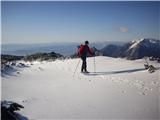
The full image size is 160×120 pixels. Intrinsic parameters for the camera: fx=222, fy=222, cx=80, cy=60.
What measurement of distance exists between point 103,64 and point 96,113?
11.7 meters

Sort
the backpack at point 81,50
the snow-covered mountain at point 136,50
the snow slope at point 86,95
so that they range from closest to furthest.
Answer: the snow slope at point 86,95 < the backpack at point 81,50 < the snow-covered mountain at point 136,50

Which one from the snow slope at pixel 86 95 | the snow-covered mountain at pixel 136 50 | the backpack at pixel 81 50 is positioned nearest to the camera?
the snow slope at pixel 86 95

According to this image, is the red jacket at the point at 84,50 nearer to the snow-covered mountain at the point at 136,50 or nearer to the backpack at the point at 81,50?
the backpack at the point at 81,50

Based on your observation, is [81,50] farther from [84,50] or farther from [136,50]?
[136,50]

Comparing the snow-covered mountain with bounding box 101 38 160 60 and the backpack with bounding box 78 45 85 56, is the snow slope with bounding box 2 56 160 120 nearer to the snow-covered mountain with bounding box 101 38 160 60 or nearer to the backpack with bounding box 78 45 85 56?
the backpack with bounding box 78 45 85 56

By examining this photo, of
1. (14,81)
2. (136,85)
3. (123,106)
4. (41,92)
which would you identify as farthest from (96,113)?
(14,81)

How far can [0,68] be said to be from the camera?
1290 centimetres

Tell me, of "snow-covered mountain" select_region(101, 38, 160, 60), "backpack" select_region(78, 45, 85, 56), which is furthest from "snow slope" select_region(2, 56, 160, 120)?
"snow-covered mountain" select_region(101, 38, 160, 60)

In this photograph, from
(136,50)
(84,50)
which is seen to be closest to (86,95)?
(84,50)

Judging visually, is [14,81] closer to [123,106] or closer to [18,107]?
[18,107]

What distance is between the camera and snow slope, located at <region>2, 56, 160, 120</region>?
7812mm

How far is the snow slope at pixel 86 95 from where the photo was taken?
25.6 ft

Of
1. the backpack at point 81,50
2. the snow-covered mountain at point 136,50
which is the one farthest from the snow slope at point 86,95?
the snow-covered mountain at point 136,50

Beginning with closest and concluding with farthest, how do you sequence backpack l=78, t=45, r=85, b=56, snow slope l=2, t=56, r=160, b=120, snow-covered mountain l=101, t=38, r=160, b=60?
snow slope l=2, t=56, r=160, b=120, backpack l=78, t=45, r=85, b=56, snow-covered mountain l=101, t=38, r=160, b=60
